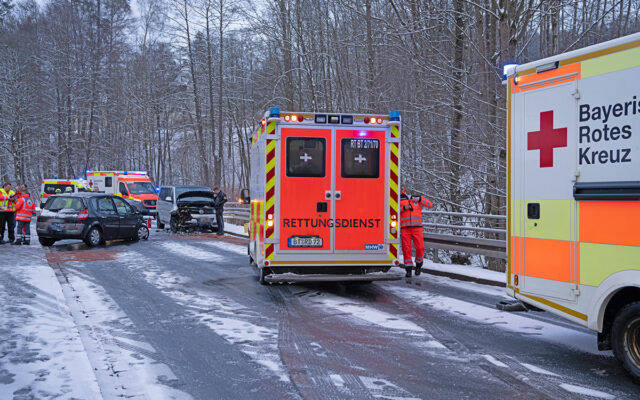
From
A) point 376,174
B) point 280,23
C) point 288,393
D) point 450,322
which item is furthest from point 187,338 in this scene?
point 280,23

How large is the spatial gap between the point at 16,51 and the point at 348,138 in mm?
45694

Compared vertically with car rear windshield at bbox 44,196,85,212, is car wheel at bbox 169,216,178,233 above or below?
below

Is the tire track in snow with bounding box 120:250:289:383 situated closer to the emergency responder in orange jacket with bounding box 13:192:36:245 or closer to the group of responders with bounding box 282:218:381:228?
the group of responders with bounding box 282:218:381:228

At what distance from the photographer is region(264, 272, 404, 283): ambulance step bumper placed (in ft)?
31.6

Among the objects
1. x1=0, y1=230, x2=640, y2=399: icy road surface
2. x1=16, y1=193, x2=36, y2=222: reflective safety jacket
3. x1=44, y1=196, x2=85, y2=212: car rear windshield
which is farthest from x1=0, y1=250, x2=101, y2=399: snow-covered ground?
x1=16, y1=193, x2=36, y2=222: reflective safety jacket

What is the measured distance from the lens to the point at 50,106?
49.0 metres

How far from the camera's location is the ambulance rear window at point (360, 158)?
9.87m

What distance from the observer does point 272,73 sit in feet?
99.4

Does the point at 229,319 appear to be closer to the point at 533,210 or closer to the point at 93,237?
the point at 533,210

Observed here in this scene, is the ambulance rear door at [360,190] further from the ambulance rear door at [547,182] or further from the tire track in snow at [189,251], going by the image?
the tire track in snow at [189,251]

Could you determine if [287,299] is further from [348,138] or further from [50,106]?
[50,106]

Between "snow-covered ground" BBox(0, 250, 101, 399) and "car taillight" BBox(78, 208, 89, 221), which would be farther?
"car taillight" BBox(78, 208, 89, 221)

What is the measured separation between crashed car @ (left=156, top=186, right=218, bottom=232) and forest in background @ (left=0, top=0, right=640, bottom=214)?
18.4 ft

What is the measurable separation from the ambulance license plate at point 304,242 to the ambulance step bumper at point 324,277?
1.61 feet
